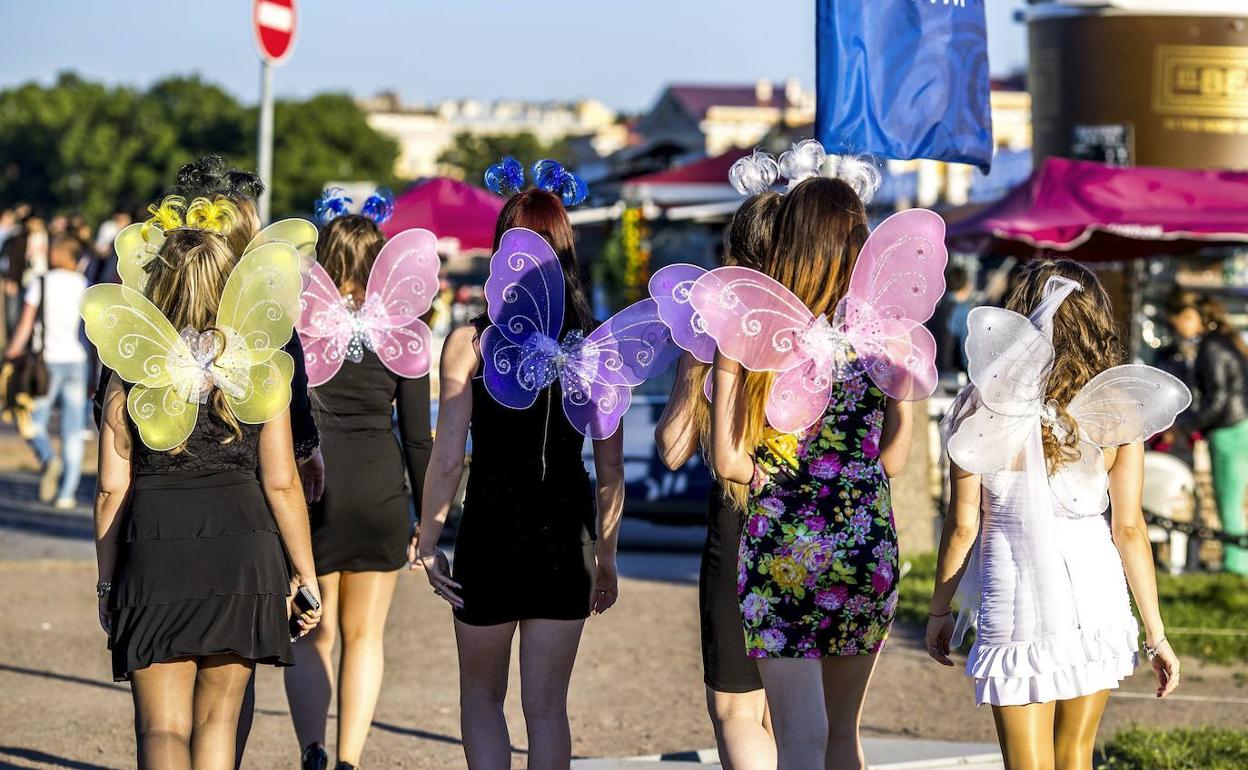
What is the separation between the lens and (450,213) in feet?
45.9

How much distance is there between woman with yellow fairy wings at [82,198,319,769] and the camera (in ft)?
13.2

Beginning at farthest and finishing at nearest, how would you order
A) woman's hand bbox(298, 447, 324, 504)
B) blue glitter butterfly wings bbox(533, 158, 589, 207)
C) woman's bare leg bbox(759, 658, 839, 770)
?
woman's hand bbox(298, 447, 324, 504) → blue glitter butterfly wings bbox(533, 158, 589, 207) → woman's bare leg bbox(759, 658, 839, 770)

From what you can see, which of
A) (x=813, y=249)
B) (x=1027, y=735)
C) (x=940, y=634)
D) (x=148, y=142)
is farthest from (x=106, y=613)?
(x=148, y=142)

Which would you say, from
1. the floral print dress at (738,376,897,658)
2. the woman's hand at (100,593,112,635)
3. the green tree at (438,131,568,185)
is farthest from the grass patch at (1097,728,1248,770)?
the green tree at (438,131,568,185)

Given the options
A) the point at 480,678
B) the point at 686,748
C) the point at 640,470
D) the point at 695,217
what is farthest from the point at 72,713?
the point at 695,217

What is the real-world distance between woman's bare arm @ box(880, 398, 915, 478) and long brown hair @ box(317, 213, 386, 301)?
2.18m

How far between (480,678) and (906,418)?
4.43 ft

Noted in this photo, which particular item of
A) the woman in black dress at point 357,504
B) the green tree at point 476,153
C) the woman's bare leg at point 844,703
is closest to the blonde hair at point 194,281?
the woman in black dress at point 357,504

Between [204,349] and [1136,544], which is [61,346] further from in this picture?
[1136,544]

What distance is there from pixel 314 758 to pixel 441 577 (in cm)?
125

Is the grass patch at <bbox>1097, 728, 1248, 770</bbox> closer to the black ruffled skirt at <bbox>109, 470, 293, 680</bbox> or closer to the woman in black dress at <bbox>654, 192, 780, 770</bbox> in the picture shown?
the woman in black dress at <bbox>654, 192, 780, 770</bbox>

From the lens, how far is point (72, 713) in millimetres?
6562

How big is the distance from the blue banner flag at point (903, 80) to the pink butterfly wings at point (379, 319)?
1.58m

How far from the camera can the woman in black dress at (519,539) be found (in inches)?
169
